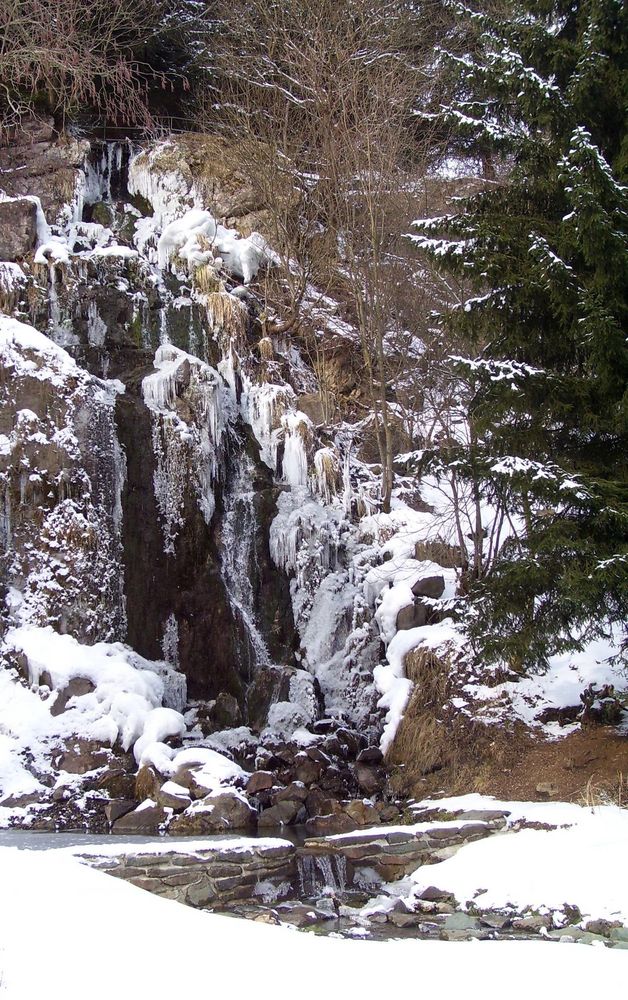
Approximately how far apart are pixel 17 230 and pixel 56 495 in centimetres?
659

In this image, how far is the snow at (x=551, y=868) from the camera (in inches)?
Answer: 217

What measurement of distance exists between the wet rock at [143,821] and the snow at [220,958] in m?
3.81

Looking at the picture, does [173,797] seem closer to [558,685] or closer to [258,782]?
[258,782]

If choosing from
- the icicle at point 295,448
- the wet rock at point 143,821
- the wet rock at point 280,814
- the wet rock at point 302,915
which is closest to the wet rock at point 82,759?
the wet rock at point 143,821

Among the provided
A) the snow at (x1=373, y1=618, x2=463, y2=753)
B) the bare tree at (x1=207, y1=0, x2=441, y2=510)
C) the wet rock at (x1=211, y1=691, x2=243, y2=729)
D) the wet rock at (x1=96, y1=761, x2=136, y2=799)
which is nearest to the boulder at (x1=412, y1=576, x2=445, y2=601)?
the snow at (x1=373, y1=618, x2=463, y2=753)

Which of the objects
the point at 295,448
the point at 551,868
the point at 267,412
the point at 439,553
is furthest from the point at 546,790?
the point at 267,412

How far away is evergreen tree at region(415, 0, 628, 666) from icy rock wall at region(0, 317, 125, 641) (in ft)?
19.4

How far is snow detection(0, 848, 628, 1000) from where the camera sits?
3584 millimetres

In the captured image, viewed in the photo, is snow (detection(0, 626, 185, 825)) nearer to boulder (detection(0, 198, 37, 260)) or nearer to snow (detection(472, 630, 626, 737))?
snow (detection(472, 630, 626, 737))

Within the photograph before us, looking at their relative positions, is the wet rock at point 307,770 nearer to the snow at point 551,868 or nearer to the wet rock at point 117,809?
the wet rock at point 117,809

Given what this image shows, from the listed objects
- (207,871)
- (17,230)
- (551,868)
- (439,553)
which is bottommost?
(207,871)

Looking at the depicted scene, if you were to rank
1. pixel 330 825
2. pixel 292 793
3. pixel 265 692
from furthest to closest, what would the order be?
pixel 265 692 → pixel 292 793 → pixel 330 825

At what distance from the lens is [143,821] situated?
843cm

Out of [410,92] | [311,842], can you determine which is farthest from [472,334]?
[410,92]
